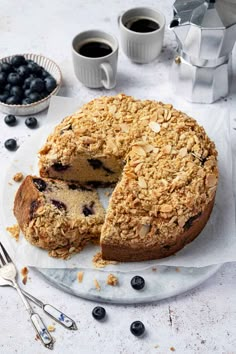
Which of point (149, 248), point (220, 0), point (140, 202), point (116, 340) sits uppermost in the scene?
point (220, 0)

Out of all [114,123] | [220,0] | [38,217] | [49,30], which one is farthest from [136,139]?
[49,30]

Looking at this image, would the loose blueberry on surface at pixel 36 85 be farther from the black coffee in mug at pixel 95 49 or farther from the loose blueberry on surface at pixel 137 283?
the loose blueberry on surface at pixel 137 283

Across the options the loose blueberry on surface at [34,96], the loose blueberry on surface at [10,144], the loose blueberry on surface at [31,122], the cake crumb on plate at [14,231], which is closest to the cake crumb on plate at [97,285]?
the cake crumb on plate at [14,231]

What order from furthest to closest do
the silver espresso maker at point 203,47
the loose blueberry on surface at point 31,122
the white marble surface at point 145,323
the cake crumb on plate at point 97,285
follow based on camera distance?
1. the loose blueberry on surface at point 31,122
2. the silver espresso maker at point 203,47
3. the cake crumb on plate at point 97,285
4. the white marble surface at point 145,323

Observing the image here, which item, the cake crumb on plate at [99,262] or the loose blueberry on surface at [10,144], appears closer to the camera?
the cake crumb on plate at [99,262]

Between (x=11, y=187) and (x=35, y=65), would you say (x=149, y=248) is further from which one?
(x=35, y=65)

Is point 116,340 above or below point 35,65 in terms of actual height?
below

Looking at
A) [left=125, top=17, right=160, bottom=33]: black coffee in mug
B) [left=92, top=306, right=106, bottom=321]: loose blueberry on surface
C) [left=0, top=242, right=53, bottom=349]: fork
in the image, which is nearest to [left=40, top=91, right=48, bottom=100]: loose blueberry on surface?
[left=125, top=17, right=160, bottom=33]: black coffee in mug
